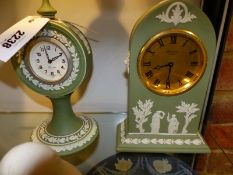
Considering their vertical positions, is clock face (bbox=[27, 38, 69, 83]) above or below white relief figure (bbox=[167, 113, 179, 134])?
above

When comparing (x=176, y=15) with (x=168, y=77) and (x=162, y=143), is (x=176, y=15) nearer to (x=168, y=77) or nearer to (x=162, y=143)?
(x=168, y=77)

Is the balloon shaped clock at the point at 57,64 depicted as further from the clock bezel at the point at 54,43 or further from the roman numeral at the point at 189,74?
the roman numeral at the point at 189,74

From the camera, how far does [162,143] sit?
579 mm

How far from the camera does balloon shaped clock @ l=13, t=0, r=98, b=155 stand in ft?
1.64

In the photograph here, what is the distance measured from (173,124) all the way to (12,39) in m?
0.38

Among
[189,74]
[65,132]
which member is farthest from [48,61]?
[189,74]

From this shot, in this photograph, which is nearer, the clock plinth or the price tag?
the price tag

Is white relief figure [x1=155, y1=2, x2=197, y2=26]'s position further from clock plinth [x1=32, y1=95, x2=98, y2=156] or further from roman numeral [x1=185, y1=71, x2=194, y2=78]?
clock plinth [x1=32, y1=95, x2=98, y2=156]

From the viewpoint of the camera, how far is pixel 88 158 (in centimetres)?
64

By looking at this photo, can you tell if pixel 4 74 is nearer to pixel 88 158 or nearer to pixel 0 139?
pixel 0 139

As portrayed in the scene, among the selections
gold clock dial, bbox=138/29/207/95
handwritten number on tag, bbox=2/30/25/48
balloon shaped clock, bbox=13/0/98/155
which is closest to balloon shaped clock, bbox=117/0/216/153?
gold clock dial, bbox=138/29/207/95

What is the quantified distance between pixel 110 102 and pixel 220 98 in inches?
11.6

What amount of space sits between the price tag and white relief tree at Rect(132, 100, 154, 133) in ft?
0.84

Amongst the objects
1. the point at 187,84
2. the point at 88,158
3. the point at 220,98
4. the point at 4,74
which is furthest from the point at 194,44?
the point at 4,74
